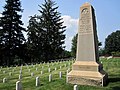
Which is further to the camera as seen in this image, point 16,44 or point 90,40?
point 16,44

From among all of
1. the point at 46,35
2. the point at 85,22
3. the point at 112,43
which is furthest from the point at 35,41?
the point at 112,43

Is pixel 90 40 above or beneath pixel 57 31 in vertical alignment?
beneath

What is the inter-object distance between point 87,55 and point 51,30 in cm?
4457

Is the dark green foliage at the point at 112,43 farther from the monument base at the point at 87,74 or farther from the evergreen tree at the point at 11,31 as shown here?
the monument base at the point at 87,74

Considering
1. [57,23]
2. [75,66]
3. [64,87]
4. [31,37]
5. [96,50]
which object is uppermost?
[57,23]

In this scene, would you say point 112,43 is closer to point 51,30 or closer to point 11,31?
point 51,30

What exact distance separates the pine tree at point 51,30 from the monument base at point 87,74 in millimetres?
41587

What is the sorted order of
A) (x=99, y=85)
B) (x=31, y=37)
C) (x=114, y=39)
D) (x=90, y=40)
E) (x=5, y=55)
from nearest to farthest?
1. (x=99, y=85)
2. (x=90, y=40)
3. (x=5, y=55)
4. (x=31, y=37)
5. (x=114, y=39)

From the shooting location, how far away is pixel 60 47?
57719 mm

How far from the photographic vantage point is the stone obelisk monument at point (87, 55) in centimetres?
1267

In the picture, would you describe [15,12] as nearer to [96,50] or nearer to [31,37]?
[31,37]

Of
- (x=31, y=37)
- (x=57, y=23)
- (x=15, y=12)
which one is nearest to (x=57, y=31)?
(x=57, y=23)

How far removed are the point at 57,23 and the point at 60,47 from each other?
7.91 meters

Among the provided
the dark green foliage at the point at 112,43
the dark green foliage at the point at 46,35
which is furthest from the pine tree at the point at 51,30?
the dark green foliage at the point at 112,43
